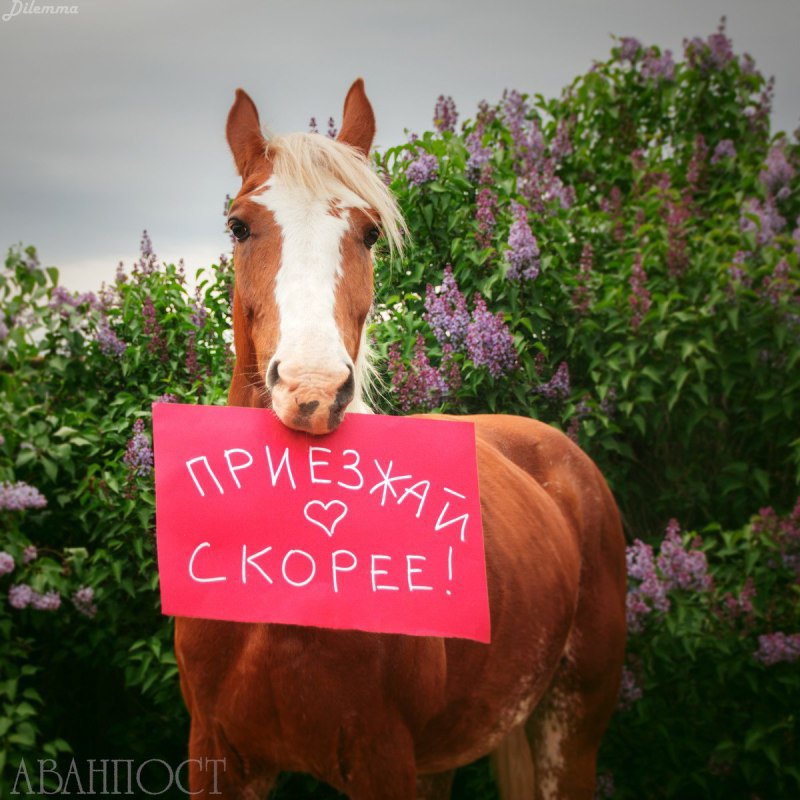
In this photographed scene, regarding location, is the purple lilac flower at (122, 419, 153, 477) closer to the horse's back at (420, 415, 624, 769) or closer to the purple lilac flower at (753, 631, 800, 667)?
the horse's back at (420, 415, 624, 769)

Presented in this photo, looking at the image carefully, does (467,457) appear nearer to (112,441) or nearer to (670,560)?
(670,560)

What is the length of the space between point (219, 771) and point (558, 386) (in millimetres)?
2084

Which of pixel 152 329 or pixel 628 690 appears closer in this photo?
pixel 628 690

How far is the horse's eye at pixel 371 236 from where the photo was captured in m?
1.72

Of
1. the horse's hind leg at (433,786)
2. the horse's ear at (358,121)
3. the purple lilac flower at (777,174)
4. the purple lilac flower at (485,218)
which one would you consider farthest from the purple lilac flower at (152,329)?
the purple lilac flower at (777,174)

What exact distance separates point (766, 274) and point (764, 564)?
1.23 metres

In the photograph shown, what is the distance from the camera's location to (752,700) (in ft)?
10.1

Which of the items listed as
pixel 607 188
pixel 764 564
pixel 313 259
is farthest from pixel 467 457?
pixel 607 188

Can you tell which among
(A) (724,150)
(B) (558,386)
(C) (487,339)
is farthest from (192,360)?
(A) (724,150)

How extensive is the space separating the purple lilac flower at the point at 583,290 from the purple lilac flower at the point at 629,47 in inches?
76.5

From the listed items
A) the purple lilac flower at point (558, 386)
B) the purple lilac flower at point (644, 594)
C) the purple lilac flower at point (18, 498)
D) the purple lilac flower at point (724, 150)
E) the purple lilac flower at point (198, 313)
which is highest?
the purple lilac flower at point (724, 150)

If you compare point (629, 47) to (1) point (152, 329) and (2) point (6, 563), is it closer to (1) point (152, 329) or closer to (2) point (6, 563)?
(1) point (152, 329)

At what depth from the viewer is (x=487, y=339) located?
3.10 metres

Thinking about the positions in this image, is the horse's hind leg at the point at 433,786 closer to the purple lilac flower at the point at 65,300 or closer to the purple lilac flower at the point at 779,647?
the purple lilac flower at the point at 779,647
